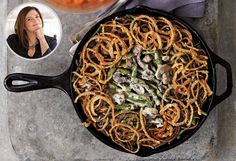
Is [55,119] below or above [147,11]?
below

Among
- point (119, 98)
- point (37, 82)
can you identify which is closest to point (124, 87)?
point (119, 98)

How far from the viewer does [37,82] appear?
3.76ft

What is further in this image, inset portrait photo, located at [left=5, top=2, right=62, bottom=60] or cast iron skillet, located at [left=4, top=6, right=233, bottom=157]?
inset portrait photo, located at [left=5, top=2, right=62, bottom=60]

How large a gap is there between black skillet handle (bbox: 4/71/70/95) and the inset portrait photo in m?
0.12

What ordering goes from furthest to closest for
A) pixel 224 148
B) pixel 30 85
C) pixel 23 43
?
1. pixel 224 148
2. pixel 23 43
3. pixel 30 85

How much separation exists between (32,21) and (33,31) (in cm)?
2

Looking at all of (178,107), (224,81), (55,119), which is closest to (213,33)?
(224,81)

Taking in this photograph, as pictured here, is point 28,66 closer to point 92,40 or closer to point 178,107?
point 92,40

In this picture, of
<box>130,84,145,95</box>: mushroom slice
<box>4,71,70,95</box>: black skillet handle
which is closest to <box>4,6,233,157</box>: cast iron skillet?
<box>4,71,70,95</box>: black skillet handle

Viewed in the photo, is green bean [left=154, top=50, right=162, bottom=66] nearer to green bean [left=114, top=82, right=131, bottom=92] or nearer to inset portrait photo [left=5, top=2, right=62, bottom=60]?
green bean [left=114, top=82, right=131, bottom=92]

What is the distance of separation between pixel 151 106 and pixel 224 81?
25cm

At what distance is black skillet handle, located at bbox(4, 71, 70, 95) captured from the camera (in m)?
1.14

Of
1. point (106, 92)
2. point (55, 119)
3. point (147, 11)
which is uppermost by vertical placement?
point (147, 11)

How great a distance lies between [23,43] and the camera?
49.8 inches
